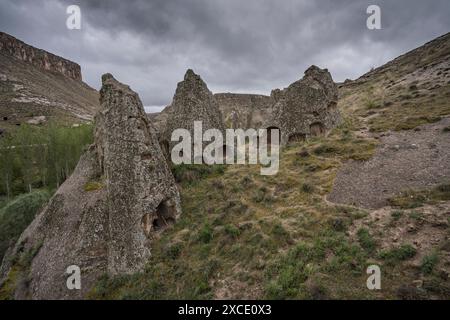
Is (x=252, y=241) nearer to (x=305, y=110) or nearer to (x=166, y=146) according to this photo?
(x=166, y=146)

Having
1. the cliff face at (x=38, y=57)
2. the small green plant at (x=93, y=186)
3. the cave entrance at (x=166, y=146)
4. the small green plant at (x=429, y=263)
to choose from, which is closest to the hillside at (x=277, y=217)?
the small green plant at (x=429, y=263)

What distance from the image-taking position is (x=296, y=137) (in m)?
22.4

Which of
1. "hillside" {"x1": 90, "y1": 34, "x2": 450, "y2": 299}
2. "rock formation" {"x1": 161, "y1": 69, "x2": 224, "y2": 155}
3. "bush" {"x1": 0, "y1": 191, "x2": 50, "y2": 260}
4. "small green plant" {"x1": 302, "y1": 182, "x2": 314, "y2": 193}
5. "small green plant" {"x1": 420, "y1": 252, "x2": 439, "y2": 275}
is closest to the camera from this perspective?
"small green plant" {"x1": 420, "y1": 252, "x2": 439, "y2": 275}

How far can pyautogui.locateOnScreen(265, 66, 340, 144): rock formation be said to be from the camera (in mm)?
22234

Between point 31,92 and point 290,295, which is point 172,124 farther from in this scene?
point 31,92

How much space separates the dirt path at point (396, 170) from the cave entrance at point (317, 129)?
509 cm

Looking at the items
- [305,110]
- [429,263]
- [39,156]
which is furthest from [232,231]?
[39,156]

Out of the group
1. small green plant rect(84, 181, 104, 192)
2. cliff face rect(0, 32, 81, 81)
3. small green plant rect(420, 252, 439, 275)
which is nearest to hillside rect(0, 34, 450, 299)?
small green plant rect(420, 252, 439, 275)

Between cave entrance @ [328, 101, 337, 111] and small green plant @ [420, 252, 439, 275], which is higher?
Answer: cave entrance @ [328, 101, 337, 111]

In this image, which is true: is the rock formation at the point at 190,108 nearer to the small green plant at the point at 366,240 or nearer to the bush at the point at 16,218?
the bush at the point at 16,218

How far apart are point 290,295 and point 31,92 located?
107536 millimetres

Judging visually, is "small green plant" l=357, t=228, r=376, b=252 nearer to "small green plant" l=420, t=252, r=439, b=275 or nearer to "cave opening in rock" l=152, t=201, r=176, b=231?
"small green plant" l=420, t=252, r=439, b=275

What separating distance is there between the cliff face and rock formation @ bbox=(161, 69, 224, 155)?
453 ft

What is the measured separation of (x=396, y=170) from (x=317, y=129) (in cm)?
901
